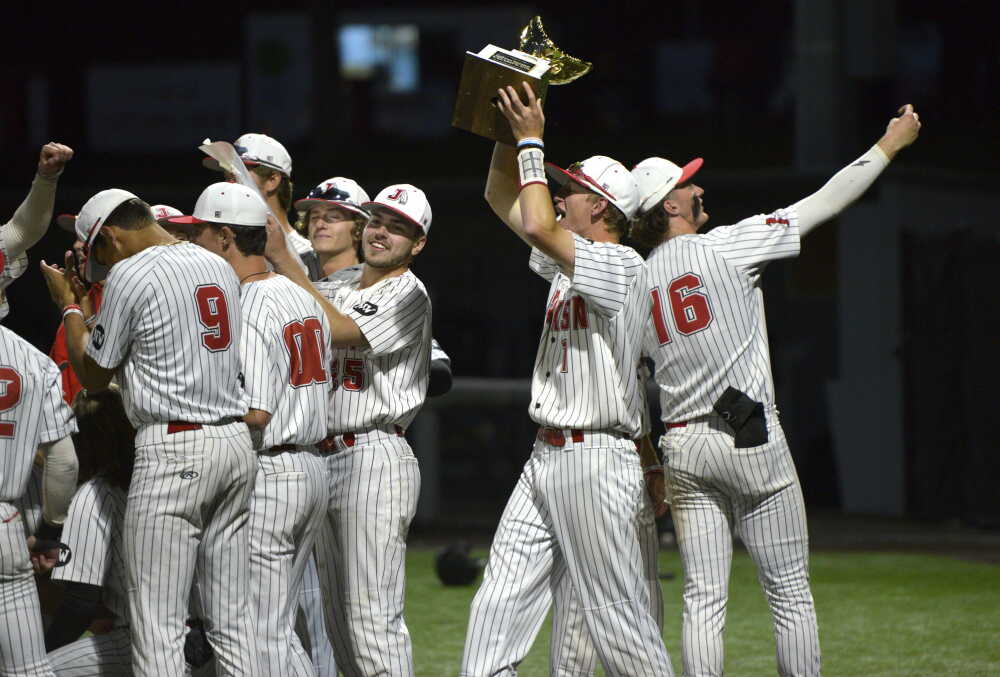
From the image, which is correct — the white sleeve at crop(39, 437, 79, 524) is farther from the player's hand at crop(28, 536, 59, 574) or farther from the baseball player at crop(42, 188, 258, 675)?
the baseball player at crop(42, 188, 258, 675)

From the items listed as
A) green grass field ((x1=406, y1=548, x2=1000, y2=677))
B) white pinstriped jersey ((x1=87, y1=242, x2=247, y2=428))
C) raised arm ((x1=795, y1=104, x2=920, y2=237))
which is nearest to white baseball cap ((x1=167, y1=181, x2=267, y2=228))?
white pinstriped jersey ((x1=87, y1=242, x2=247, y2=428))

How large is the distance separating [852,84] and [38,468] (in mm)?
11329

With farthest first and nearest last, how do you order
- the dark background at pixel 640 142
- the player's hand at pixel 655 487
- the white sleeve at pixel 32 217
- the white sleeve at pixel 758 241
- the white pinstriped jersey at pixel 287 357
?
1. the dark background at pixel 640 142
2. the white sleeve at pixel 32 217
3. the player's hand at pixel 655 487
4. the white sleeve at pixel 758 241
5. the white pinstriped jersey at pixel 287 357

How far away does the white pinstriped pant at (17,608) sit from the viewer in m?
4.53

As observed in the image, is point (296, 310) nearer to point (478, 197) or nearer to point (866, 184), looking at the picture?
point (866, 184)

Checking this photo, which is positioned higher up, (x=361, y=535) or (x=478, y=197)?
(x=478, y=197)

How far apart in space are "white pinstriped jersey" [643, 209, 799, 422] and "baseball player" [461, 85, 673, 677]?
22 cm

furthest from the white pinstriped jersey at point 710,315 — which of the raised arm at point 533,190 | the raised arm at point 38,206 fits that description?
the raised arm at point 38,206

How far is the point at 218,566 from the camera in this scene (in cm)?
470

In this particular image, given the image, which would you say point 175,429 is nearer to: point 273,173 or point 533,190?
point 533,190

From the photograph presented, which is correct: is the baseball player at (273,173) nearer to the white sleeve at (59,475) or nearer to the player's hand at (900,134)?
the white sleeve at (59,475)

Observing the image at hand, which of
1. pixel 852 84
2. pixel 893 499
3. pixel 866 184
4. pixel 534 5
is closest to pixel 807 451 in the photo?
pixel 893 499

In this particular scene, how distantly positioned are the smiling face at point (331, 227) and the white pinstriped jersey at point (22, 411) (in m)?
1.45

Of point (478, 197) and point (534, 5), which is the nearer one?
point (478, 197)
